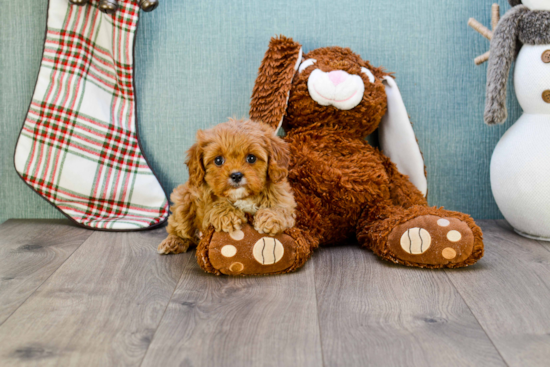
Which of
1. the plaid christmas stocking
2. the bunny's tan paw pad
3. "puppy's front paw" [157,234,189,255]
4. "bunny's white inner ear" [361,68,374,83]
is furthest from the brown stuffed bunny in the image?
the plaid christmas stocking

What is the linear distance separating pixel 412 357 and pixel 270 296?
365 mm

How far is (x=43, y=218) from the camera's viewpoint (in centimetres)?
182

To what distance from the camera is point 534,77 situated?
1467 millimetres

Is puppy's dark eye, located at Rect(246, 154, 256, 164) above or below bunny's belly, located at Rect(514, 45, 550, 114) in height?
below

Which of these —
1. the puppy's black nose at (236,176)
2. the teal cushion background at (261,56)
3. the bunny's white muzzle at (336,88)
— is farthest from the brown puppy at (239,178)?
the teal cushion background at (261,56)

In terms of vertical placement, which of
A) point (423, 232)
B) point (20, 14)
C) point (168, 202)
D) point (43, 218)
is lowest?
point (43, 218)

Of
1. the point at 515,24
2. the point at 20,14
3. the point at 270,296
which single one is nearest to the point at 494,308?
the point at 270,296

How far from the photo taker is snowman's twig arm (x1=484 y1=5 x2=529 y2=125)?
1473mm

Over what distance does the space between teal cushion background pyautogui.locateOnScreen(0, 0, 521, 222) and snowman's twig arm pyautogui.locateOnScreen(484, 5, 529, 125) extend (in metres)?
0.22

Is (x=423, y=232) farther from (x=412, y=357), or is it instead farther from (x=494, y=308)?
(x=412, y=357)

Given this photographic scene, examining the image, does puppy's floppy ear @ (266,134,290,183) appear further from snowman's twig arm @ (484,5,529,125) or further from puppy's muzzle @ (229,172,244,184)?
snowman's twig arm @ (484,5,529,125)

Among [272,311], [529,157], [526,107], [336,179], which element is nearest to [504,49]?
[526,107]

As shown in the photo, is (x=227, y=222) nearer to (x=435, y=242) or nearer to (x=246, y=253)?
(x=246, y=253)

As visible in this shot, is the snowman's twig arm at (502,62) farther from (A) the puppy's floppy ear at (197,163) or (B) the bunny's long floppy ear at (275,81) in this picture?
(A) the puppy's floppy ear at (197,163)
